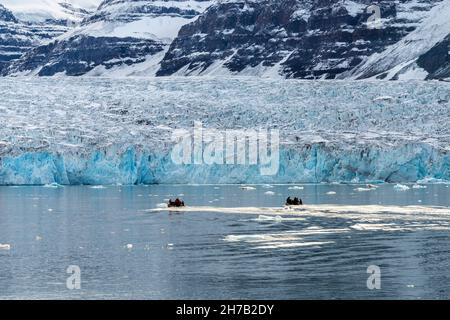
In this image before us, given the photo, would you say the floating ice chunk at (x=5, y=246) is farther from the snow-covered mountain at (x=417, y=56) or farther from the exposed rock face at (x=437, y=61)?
the snow-covered mountain at (x=417, y=56)

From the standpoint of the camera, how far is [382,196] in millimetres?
45094

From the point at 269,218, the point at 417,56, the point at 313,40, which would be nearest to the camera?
the point at 269,218

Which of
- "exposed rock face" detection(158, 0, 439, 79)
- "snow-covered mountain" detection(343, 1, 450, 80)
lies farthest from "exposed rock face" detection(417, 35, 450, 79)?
"exposed rock face" detection(158, 0, 439, 79)

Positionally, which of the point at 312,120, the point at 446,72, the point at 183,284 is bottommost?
the point at 183,284

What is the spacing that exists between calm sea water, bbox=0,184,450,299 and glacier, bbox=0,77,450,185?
1805 cm

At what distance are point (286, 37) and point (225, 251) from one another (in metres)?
161

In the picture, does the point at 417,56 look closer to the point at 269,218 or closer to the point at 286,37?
the point at 286,37

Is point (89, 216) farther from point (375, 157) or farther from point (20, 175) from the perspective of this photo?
point (375, 157)

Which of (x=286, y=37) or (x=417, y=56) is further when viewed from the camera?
(x=286, y=37)

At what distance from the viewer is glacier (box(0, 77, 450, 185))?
5703 centimetres

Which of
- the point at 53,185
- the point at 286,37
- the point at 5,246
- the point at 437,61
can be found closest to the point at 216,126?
the point at 53,185

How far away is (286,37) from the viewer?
18125cm

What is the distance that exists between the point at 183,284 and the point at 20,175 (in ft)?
132
